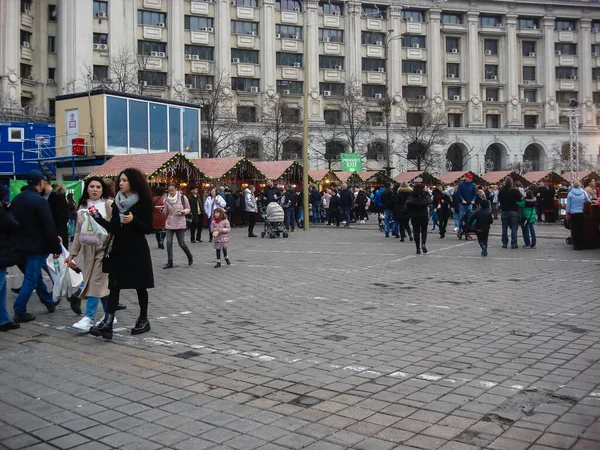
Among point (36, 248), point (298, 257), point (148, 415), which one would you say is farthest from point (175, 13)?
point (148, 415)

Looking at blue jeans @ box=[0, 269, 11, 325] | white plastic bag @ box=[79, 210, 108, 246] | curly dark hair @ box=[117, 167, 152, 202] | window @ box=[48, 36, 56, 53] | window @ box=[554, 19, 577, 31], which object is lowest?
blue jeans @ box=[0, 269, 11, 325]

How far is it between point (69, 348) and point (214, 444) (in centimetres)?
322

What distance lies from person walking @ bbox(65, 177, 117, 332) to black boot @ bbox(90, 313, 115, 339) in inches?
5.1

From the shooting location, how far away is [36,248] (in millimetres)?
7738

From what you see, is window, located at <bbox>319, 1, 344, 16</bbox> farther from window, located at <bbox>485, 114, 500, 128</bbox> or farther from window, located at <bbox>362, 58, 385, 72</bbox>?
window, located at <bbox>485, 114, 500, 128</bbox>

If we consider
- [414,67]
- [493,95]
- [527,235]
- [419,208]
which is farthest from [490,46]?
[419,208]

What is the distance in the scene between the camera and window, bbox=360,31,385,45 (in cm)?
6359

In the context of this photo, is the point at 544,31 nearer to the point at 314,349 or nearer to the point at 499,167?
the point at 499,167

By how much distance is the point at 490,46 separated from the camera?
6700 cm

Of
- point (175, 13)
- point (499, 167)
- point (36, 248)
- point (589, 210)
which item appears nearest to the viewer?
point (36, 248)

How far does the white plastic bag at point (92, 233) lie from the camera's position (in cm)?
730

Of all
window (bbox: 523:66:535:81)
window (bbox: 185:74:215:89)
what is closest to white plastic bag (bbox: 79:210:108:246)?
window (bbox: 185:74:215:89)

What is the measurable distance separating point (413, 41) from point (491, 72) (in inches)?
378

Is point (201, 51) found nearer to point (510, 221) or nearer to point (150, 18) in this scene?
point (150, 18)
